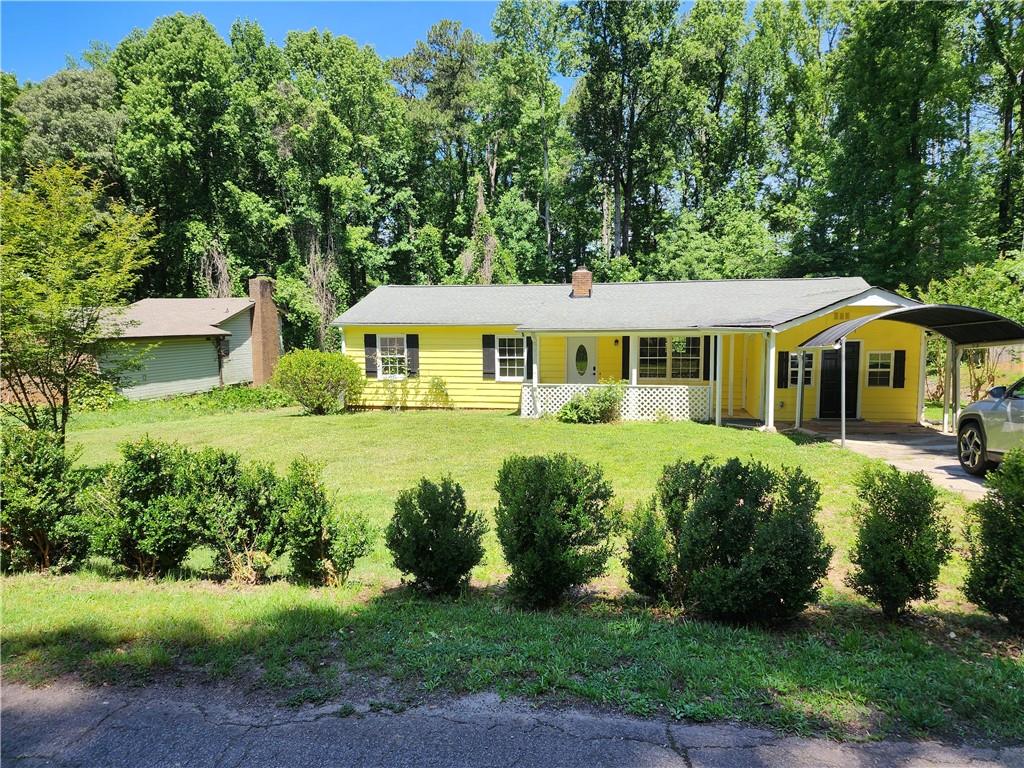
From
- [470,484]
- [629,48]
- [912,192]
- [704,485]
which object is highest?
[629,48]

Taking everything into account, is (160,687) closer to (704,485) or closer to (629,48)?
(704,485)

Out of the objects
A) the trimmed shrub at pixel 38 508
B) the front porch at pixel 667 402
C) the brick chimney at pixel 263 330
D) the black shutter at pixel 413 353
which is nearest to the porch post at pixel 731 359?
the front porch at pixel 667 402

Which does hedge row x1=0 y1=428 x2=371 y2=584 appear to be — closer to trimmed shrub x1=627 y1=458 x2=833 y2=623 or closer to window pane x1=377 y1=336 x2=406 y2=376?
trimmed shrub x1=627 y1=458 x2=833 y2=623

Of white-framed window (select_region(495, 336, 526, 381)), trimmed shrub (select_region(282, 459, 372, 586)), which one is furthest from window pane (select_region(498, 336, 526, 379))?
trimmed shrub (select_region(282, 459, 372, 586))

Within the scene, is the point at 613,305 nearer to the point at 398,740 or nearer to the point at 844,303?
the point at 844,303

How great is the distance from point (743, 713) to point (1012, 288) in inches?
721

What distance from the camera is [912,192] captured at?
69.8ft

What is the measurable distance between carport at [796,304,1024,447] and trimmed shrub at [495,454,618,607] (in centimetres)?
855

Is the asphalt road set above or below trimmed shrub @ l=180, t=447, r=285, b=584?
below

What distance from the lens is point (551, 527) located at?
4230 millimetres

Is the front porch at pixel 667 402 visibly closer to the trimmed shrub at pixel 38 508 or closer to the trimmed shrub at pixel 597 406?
the trimmed shrub at pixel 597 406

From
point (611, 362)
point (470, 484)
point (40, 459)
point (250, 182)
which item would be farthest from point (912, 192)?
point (250, 182)

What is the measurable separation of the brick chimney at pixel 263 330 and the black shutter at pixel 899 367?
978 inches

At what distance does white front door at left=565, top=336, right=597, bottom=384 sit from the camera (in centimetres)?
1744
